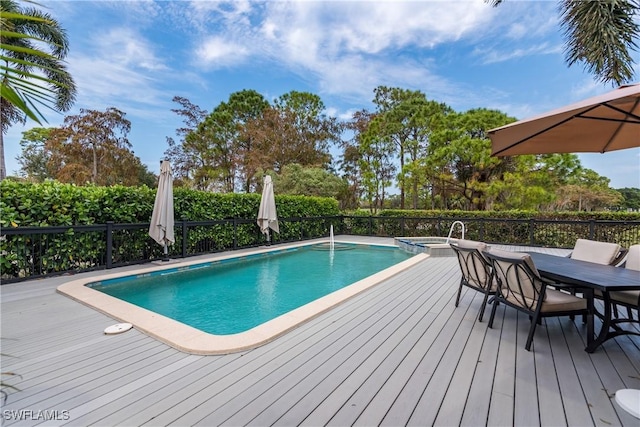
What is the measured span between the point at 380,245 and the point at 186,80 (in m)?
15.1

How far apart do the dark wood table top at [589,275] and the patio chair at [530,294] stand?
A: 0.17 m

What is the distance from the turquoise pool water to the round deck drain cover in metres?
0.70

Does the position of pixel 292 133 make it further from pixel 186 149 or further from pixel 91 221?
pixel 91 221

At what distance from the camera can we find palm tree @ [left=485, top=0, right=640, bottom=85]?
5527 millimetres

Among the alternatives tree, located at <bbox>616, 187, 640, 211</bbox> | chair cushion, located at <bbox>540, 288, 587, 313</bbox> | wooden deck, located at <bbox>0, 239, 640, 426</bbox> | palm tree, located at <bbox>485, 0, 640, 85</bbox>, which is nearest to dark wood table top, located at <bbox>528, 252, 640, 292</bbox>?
chair cushion, located at <bbox>540, 288, 587, 313</bbox>

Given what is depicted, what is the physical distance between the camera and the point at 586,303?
2705mm

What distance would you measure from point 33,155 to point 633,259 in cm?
3320

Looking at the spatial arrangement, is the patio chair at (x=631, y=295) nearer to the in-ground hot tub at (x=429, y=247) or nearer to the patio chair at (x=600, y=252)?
the patio chair at (x=600, y=252)

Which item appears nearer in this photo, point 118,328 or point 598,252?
point 118,328

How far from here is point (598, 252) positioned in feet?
12.2

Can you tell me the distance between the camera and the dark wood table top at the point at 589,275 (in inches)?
95.8

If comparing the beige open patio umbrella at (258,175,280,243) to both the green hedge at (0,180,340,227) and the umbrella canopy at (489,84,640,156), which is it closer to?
the green hedge at (0,180,340,227)

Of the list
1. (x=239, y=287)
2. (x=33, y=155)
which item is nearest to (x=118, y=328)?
(x=239, y=287)

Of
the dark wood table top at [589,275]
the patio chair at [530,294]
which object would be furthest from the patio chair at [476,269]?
the dark wood table top at [589,275]
